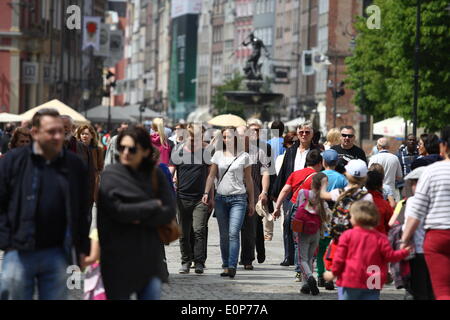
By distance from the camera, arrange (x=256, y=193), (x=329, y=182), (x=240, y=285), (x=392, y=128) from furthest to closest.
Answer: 1. (x=392, y=128)
2. (x=256, y=193)
3. (x=240, y=285)
4. (x=329, y=182)

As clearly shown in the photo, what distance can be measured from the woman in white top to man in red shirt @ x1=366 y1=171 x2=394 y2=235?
340cm

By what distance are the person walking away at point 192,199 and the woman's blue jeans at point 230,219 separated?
28cm

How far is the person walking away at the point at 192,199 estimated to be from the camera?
17.0 metres

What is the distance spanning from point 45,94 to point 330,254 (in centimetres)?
5571

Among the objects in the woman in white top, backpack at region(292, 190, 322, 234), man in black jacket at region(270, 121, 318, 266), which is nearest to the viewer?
backpack at region(292, 190, 322, 234)

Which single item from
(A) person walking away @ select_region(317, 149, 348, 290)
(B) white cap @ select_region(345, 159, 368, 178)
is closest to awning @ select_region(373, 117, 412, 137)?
(A) person walking away @ select_region(317, 149, 348, 290)

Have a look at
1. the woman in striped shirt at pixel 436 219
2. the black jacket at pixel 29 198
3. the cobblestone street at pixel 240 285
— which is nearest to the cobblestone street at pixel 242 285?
the cobblestone street at pixel 240 285

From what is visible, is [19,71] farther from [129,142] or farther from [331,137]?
[129,142]

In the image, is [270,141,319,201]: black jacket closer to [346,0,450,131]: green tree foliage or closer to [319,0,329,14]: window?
[346,0,450,131]: green tree foliage

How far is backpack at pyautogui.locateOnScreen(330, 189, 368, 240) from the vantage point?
13.0 meters

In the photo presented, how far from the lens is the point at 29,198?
913 cm

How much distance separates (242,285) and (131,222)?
642 cm

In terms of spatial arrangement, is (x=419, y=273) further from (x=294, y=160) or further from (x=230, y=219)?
(x=294, y=160)

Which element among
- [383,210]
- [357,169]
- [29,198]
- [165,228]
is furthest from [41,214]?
[383,210]
